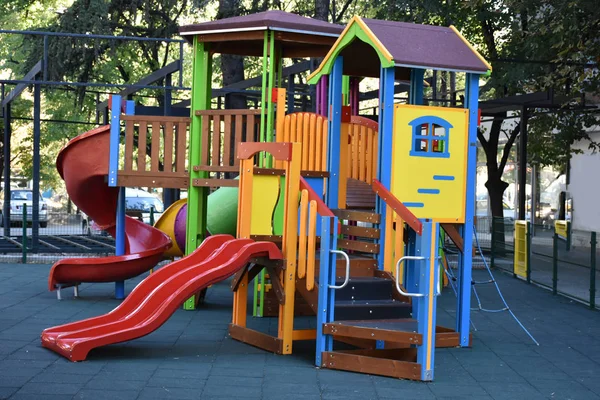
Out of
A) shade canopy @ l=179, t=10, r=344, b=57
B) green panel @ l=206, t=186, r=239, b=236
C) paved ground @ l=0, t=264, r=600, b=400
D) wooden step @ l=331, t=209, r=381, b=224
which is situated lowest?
paved ground @ l=0, t=264, r=600, b=400

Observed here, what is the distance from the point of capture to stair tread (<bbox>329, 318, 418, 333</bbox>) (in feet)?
27.2

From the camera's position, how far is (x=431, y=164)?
31.3 ft

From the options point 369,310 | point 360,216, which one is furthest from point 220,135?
point 369,310

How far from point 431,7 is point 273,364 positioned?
13.1 m

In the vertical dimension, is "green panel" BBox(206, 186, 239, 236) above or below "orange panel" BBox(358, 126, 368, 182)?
below

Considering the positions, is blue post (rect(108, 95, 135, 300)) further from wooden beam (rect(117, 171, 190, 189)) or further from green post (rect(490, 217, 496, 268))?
green post (rect(490, 217, 496, 268))

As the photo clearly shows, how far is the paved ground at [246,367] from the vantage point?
23.5ft

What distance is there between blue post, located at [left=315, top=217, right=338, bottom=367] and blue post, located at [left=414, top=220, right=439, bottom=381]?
0.88 meters

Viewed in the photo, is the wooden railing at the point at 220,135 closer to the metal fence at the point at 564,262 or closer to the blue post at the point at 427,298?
the blue post at the point at 427,298

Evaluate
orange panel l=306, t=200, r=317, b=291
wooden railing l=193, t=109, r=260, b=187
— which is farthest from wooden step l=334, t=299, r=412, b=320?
wooden railing l=193, t=109, r=260, b=187

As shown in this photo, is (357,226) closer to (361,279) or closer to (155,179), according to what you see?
(361,279)

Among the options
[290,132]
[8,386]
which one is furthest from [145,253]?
[8,386]

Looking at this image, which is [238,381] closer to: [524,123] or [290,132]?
[290,132]

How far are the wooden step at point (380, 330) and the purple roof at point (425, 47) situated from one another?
2.60m
